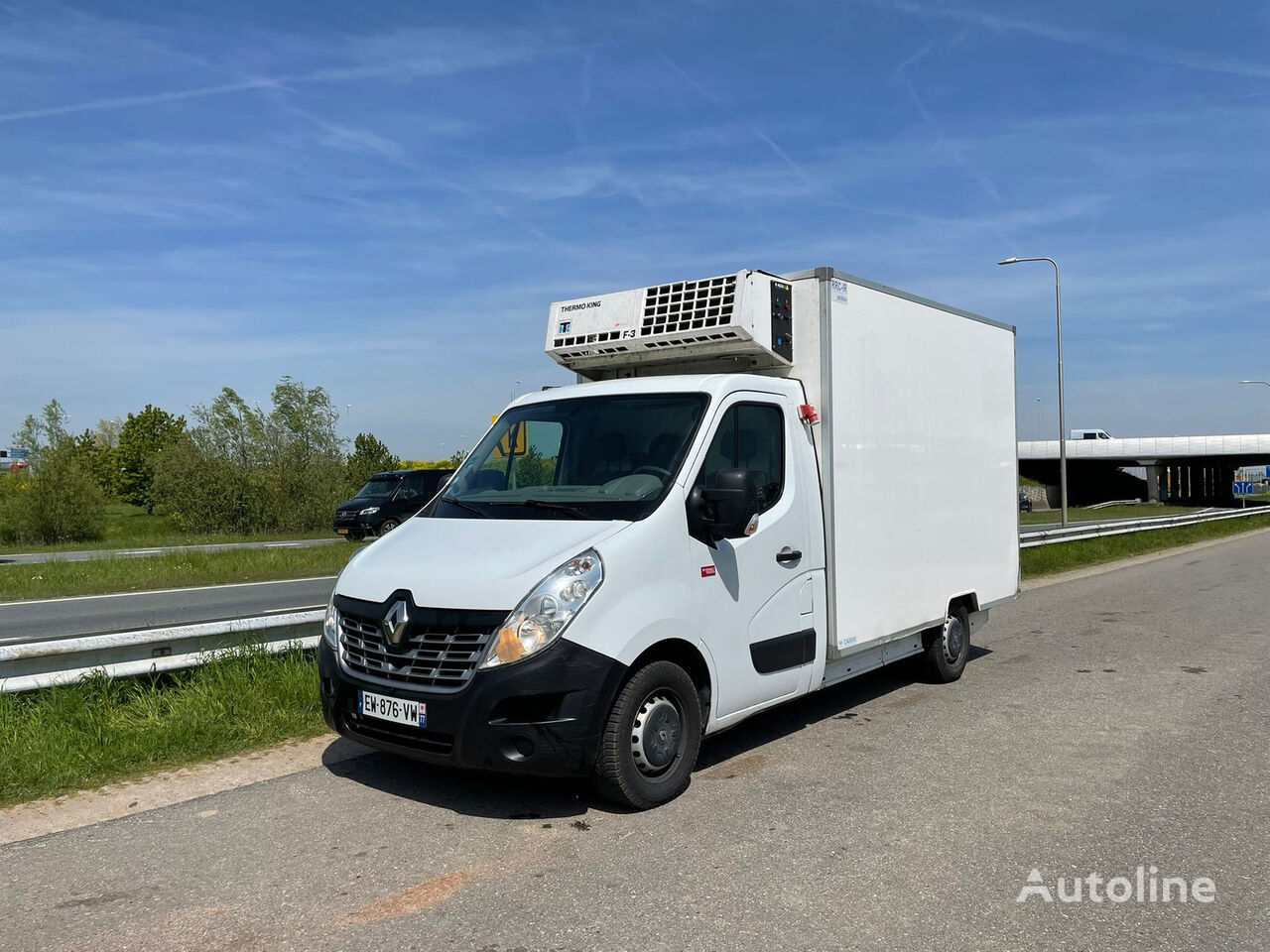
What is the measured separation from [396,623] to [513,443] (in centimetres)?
168

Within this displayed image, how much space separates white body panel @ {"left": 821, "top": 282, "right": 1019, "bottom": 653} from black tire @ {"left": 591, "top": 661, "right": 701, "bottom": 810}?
1.51m

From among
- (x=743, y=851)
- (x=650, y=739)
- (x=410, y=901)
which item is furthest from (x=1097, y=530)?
(x=410, y=901)

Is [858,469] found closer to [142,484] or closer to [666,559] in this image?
[666,559]

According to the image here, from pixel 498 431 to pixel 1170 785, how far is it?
4256mm

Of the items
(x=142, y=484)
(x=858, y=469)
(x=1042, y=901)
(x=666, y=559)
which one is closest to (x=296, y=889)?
(x=666, y=559)

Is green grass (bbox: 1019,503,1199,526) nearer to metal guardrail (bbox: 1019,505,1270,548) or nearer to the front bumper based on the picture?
metal guardrail (bbox: 1019,505,1270,548)

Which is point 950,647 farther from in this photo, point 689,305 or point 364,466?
point 364,466

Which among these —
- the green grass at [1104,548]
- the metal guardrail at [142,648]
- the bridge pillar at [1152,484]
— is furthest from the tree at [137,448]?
the bridge pillar at [1152,484]

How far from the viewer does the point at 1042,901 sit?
3.93 metres

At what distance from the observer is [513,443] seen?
618cm

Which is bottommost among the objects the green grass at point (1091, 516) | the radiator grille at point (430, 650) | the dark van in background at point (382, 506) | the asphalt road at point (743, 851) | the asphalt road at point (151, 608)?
the asphalt road at point (743, 851)

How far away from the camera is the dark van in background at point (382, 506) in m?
24.7

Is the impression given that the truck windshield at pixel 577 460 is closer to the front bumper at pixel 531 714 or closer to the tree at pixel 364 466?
the front bumper at pixel 531 714

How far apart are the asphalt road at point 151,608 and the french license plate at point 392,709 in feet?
23.4
